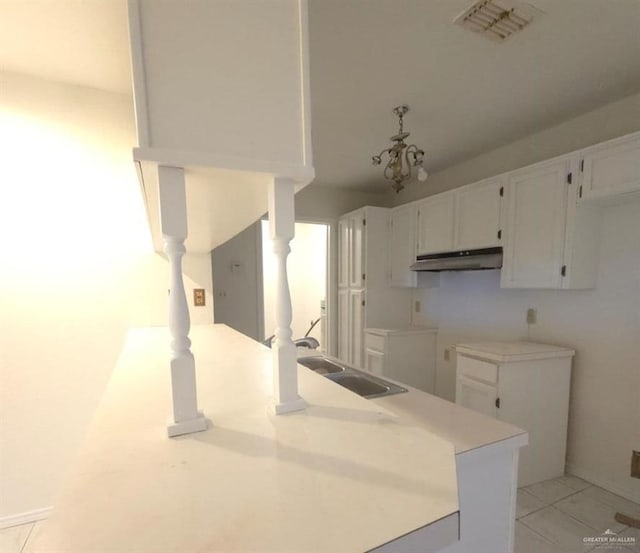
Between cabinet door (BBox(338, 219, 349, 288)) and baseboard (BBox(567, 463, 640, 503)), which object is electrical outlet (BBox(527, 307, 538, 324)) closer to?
baseboard (BBox(567, 463, 640, 503))

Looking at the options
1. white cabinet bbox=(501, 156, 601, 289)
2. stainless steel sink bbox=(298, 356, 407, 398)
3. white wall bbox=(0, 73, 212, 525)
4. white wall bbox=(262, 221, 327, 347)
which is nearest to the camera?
stainless steel sink bbox=(298, 356, 407, 398)

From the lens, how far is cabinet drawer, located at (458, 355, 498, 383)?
195 cm

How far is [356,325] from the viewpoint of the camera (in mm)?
3486

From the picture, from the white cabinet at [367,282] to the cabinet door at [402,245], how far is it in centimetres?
8

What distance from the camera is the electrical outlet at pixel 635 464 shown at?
176 cm

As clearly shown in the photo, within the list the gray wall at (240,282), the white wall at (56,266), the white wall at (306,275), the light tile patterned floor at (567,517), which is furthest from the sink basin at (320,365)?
the white wall at (306,275)

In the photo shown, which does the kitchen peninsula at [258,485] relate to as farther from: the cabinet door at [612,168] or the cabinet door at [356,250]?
the cabinet door at [356,250]

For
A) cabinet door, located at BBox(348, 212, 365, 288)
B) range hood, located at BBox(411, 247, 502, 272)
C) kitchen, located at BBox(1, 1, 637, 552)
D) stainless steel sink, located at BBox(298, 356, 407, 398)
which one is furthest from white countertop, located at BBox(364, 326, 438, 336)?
stainless steel sink, located at BBox(298, 356, 407, 398)

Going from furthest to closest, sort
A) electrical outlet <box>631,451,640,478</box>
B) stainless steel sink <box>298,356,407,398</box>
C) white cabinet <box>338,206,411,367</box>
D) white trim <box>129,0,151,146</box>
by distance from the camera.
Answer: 1. white cabinet <box>338,206,411,367</box>
2. electrical outlet <box>631,451,640,478</box>
3. stainless steel sink <box>298,356,407,398</box>
4. white trim <box>129,0,151,146</box>

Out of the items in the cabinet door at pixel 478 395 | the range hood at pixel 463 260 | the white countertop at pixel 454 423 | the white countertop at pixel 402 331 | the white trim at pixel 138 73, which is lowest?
the cabinet door at pixel 478 395

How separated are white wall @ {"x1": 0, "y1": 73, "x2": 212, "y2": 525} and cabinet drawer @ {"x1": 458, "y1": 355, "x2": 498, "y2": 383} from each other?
2.28m

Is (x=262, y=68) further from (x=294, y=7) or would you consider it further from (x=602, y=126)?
(x=602, y=126)

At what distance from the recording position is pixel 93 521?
40cm

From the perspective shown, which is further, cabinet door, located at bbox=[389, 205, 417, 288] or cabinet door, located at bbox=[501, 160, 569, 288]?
cabinet door, located at bbox=[389, 205, 417, 288]
